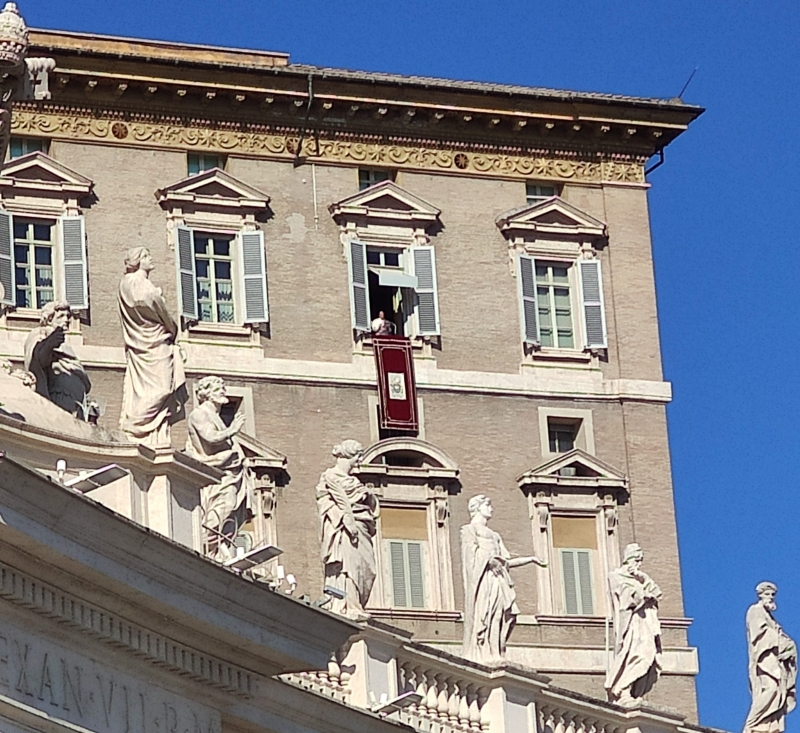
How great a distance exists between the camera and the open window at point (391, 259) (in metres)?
59.5

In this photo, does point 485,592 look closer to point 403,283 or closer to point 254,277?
point 254,277

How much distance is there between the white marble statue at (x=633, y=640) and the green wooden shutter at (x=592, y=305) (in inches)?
814

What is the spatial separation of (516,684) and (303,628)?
5.14 m

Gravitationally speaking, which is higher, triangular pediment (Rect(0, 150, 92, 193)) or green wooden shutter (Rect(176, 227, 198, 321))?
triangular pediment (Rect(0, 150, 92, 193))

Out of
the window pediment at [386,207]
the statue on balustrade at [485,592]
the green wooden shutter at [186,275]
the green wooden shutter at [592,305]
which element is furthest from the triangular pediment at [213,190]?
the statue on balustrade at [485,592]

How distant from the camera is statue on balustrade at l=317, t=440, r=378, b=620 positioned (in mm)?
35438

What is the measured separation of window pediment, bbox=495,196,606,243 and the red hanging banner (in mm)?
3041

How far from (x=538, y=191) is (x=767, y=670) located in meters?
20.8

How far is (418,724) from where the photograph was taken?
35.3 metres

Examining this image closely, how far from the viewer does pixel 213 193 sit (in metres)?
58.6

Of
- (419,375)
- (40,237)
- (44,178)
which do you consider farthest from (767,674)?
(44,178)

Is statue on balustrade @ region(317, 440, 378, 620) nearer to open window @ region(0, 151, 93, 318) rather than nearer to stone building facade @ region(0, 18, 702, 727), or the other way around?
stone building facade @ region(0, 18, 702, 727)

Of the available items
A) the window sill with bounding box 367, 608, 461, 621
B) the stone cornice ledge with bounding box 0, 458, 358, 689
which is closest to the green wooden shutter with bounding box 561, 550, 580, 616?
the window sill with bounding box 367, 608, 461, 621

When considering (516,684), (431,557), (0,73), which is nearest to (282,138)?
(431,557)
